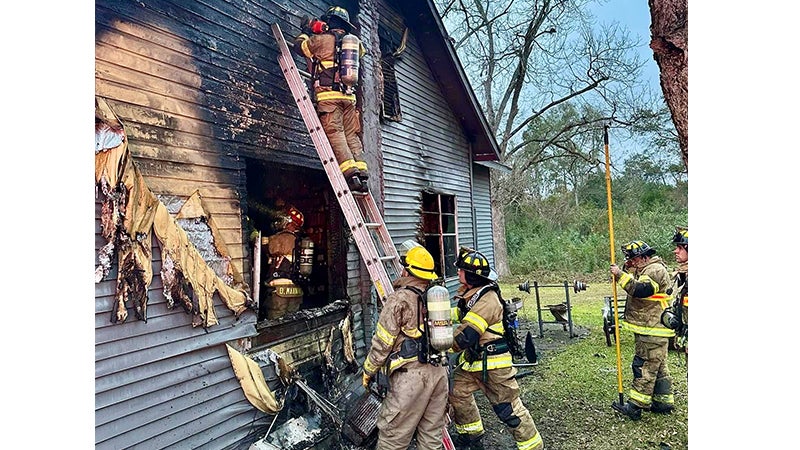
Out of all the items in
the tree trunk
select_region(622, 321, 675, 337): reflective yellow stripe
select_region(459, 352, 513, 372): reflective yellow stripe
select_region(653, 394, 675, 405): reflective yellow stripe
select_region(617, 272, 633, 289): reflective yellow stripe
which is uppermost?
the tree trunk

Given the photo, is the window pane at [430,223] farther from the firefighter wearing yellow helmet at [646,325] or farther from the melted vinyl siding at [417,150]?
the firefighter wearing yellow helmet at [646,325]

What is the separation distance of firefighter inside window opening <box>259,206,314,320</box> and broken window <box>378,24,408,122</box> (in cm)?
197

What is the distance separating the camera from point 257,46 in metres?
3.42

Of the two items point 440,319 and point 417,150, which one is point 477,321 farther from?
point 417,150

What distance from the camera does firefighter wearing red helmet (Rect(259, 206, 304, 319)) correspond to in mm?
4113

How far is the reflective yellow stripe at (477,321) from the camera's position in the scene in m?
3.47

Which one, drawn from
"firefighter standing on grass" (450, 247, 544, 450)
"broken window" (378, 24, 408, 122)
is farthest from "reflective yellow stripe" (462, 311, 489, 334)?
"broken window" (378, 24, 408, 122)

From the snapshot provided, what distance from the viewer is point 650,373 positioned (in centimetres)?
431

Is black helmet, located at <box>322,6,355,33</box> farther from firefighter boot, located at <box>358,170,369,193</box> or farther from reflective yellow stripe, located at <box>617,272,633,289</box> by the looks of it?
reflective yellow stripe, located at <box>617,272,633,289</box>

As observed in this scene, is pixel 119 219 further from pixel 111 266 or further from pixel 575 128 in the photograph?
pixel 575 128

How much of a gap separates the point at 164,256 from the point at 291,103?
5.72ft
